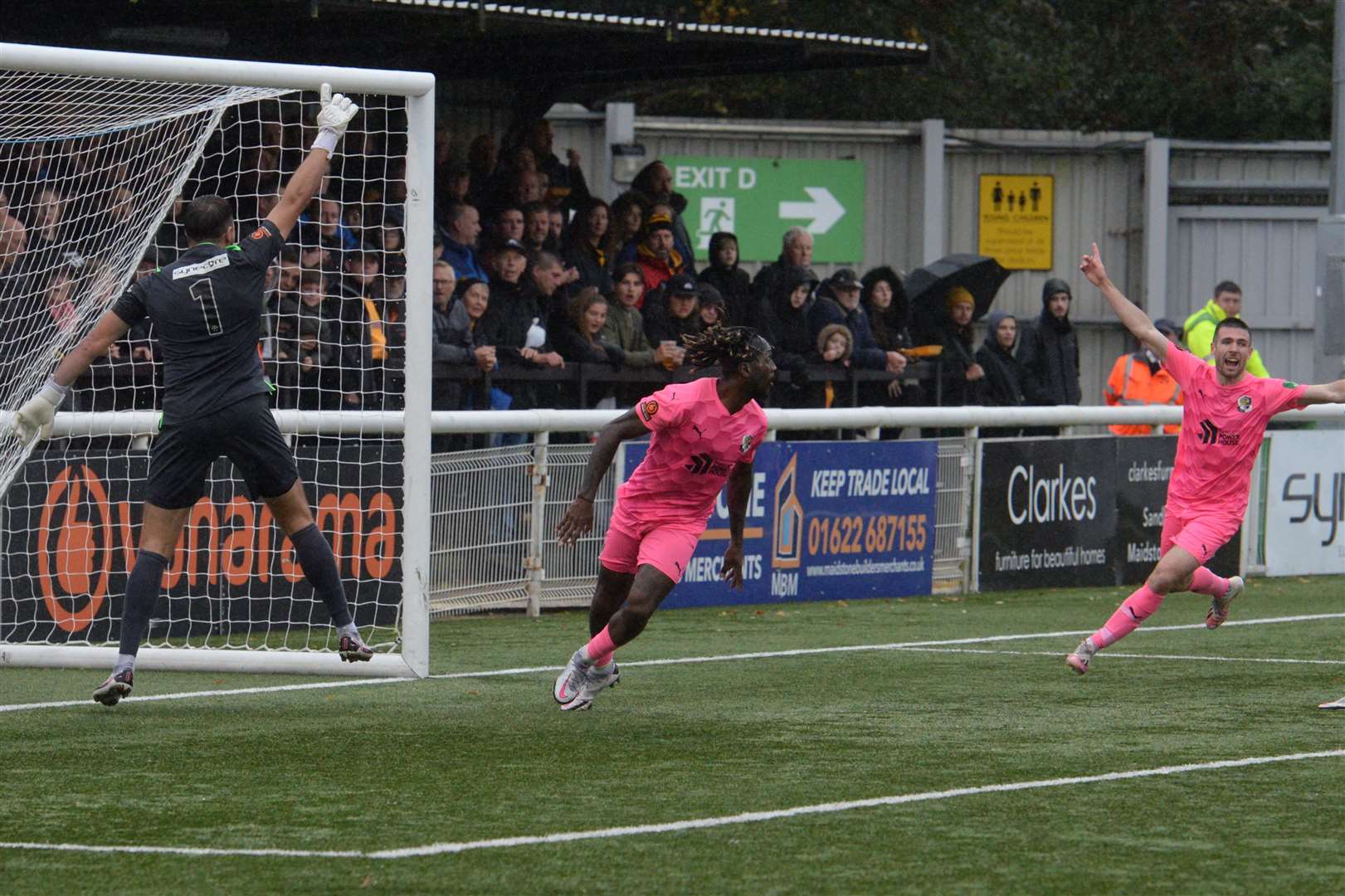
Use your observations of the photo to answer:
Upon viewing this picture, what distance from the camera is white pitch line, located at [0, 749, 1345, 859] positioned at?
644 centimetres

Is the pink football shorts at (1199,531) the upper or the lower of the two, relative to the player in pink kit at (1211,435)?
lower

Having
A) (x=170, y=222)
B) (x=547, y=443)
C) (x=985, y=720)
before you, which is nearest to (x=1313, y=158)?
(x=547, y=443)

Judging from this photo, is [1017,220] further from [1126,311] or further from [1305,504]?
[1126,311]

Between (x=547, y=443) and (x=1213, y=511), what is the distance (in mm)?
4460

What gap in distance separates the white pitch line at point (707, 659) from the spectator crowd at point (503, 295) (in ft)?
5.84

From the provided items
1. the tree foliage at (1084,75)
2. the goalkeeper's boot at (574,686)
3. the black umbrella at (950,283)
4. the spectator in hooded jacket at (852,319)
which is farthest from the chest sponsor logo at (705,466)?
the tree foliage at (1084,75)

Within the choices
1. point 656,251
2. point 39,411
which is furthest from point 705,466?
point 656,251

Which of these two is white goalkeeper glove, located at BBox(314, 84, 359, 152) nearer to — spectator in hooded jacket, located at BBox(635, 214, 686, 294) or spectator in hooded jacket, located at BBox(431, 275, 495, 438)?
spectator in hooded jacket, located at BBox(431, 275, 495, 438)

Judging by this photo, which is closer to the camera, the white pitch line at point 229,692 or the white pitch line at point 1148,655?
the white pitch line at point 229,692

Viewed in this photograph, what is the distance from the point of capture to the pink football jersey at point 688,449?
30.8ft

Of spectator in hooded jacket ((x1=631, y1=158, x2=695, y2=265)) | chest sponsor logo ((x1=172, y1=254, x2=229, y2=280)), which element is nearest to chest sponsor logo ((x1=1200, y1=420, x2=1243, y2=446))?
chest sponsor logo ((x1=172, y1=254, x2=229, y2=280))

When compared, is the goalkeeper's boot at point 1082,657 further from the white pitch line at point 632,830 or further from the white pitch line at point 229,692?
the white pitch line at point 229,692

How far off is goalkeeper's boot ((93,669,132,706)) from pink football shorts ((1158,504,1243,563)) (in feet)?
16.3

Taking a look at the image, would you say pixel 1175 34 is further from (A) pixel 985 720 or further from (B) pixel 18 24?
(A) pixel 985 720
